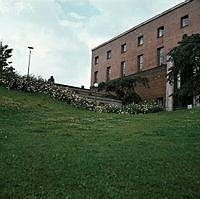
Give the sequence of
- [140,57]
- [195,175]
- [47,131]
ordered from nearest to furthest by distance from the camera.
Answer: [195,175] → [47,131] → [140,57]

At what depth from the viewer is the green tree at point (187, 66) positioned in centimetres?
855

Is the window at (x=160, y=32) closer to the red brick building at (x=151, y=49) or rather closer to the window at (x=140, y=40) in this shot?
the red brick building at (x=151, y=49)

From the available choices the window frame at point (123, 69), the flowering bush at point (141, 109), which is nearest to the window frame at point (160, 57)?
the window frame at point (123, 69)

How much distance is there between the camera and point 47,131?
40.1 ft

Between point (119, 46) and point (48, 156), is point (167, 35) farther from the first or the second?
point (48, 156)

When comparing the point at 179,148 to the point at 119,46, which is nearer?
the point at 179,148

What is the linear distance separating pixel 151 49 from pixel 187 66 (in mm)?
31262

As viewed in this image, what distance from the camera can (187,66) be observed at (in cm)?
884

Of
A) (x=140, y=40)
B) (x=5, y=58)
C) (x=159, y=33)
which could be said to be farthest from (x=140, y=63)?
(x=5, y=58)

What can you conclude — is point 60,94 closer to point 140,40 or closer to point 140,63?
point 140,63

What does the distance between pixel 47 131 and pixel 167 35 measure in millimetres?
28131

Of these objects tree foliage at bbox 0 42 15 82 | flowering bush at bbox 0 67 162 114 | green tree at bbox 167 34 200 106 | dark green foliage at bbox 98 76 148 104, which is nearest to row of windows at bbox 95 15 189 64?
dark green foliage at bbox 98 76 148 104

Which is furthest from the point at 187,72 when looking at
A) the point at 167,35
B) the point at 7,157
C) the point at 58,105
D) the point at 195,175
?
the point at 167,35

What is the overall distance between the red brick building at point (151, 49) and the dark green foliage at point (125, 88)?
2683 millimetres
